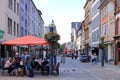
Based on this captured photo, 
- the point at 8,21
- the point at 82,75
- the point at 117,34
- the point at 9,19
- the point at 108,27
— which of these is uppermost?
the point at 108,27

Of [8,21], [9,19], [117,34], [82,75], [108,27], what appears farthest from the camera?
[108,27]

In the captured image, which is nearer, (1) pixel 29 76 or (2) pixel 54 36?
(1) pixel 29 76

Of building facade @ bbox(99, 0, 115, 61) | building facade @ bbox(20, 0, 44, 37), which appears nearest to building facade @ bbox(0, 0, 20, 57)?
building facade @ bbox(20, 0, 44, 37)

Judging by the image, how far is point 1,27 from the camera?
37.4 metres

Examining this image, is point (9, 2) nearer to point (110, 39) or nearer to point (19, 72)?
point (19, 72)

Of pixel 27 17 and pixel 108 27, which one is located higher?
pixel 27 17

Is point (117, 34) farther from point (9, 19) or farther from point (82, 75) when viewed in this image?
point (82, 75)

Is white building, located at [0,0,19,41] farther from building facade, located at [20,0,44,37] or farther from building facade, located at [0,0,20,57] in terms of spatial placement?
building facade, located at [20,0,44,37]

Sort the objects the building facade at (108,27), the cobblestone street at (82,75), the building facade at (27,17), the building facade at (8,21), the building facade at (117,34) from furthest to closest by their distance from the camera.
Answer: the building facade at (27,17), the building facade at (108,27), the building facade at (117,34), the building facade at (8,21), the cobblestone street at (82,75)

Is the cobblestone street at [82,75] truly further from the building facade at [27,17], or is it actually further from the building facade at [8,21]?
the building facade at [27,17]

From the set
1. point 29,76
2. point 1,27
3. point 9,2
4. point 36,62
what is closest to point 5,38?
point 1,27

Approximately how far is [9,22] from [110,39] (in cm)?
1966

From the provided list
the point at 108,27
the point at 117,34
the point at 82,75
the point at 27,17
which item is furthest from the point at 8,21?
the point at 27,17

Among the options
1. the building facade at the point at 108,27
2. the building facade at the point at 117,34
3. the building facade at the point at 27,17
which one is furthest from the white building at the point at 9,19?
the building facade at the point at 108,27
